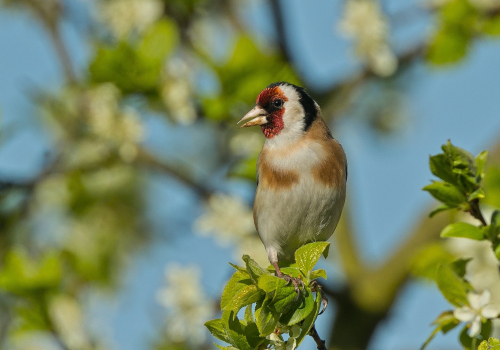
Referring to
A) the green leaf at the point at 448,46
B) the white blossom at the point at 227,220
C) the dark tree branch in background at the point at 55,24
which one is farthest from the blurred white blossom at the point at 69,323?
the green leaf at the point at 448,46

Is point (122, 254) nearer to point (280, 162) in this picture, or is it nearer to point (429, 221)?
point (429, 221)

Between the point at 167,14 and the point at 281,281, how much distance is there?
2757mm

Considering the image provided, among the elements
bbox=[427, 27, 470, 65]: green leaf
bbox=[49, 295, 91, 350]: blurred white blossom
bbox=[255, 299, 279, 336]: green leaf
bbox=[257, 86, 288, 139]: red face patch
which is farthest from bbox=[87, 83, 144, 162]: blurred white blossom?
bbox=[255, 299, 279, 336]: green leaf

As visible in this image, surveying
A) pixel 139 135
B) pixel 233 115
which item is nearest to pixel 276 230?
pixel 233 115

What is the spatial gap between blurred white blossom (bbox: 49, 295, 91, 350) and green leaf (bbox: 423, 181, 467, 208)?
1941 mm

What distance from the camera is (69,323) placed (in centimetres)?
357

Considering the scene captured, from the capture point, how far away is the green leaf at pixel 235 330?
6.18 ft

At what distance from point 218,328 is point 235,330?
0.08 meters

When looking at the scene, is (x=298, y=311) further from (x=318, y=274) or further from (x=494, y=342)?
(x=494, y=342)

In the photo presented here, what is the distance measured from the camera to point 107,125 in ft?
12.5

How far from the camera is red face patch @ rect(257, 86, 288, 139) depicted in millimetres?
3035

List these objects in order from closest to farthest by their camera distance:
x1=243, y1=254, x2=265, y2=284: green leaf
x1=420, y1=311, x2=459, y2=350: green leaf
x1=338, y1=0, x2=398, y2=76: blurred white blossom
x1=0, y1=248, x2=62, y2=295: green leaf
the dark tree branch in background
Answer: x1=243, y1=254, x2=265, y2=284: green leaf, x1=420, y1=311, x2=459, y2=350: green leaf, x1=0, y1=248, x2=62, y2=295: green leaf, x1=338, y1=0, x2=398, y2=76: blurred white blossom, the dark tree branch in background

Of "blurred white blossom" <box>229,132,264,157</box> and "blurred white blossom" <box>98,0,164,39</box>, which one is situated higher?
"blurred white blossom" <box>98,0,164,39</box>

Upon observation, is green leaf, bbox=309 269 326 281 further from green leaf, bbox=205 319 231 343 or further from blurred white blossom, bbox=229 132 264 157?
blurred white blossom, bbox=229 132 264 157
